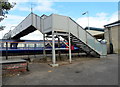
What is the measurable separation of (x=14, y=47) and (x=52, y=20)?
41.5ft

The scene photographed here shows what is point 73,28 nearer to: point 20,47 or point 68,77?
point 68,77

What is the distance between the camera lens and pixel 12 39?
20156 mm

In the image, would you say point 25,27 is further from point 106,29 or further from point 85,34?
point 106,29

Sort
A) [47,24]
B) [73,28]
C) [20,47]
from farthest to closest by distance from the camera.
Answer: [20,47]
[73,28]
[47,24]

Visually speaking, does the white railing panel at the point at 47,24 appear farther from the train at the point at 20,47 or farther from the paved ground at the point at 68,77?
the train at the point at 20,47

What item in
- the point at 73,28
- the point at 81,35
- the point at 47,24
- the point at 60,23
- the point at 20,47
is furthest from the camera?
the point at 20,47

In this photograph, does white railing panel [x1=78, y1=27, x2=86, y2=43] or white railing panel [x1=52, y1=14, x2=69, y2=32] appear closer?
white railing panel [x1=52, y1=14, x2=69, y2=32]

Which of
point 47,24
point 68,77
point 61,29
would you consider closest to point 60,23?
point 61,29

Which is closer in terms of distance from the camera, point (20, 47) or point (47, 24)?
point (47, 24)

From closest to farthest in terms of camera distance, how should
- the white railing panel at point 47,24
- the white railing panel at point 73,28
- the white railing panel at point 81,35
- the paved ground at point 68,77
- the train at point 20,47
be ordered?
1. the paved ground at point 68,77
2. the white railing panel at point 47,24
3. the white railing panel at point 73,28
4. the white railing panel at point 81,35
5. the train at point 20,47

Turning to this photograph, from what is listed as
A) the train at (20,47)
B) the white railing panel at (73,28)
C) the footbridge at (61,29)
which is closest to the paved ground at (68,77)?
the footbridge at (61,29)

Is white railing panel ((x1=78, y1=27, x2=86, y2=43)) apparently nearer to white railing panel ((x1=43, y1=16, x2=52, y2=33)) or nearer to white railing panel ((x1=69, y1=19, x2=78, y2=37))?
white railing panel ((x1=69, y1=19, x2=78, y2=37))

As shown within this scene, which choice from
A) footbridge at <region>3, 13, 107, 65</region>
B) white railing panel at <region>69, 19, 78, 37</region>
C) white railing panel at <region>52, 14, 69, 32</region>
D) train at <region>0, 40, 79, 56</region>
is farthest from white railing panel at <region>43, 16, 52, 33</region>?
train at <region>0, 40, 79, 56</region>

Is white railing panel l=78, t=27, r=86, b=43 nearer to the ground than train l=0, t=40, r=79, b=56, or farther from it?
farther from it
